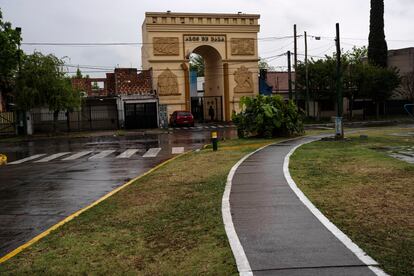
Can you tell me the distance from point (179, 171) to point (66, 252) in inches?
309

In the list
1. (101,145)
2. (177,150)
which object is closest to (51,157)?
(177,150)

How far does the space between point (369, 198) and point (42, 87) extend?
32662 mm

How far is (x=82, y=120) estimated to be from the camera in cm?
4506

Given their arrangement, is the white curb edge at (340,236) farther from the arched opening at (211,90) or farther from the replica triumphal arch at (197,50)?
the arched opening at (211,90)

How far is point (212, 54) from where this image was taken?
50.6 metres

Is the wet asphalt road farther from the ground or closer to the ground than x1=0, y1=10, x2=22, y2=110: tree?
closer to the ground

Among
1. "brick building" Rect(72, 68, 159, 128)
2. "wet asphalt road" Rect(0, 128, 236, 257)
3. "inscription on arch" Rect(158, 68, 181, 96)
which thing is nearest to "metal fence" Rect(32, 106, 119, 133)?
"brick building" Rect(72, 68, 159, 128)

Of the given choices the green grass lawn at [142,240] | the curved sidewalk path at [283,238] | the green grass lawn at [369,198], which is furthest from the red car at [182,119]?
the curved sidewalk path at [283,238]

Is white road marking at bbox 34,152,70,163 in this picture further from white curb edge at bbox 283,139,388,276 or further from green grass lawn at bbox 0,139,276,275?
white curb edge at bbox 283,139,388,276

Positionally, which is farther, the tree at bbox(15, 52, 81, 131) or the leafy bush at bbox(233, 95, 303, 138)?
the tree at bbox(15, 52, 81, 131)

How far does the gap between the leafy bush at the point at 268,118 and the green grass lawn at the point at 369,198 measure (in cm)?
1131

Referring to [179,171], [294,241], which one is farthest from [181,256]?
[179,171]

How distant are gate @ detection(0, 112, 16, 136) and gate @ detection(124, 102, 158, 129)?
9.49m

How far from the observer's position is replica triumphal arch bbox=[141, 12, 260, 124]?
151ft
